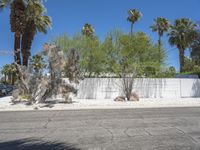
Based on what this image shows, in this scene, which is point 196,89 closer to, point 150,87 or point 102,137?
point 150,87

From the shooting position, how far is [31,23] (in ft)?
101

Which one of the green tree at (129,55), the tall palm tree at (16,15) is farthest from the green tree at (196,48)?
the tall palm tree at (16,15)

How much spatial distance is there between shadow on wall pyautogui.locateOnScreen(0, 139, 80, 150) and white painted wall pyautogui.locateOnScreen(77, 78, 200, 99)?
18251 millimetres

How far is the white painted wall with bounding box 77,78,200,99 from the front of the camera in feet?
86.9

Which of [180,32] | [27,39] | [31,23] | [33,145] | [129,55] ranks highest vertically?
[180,32]

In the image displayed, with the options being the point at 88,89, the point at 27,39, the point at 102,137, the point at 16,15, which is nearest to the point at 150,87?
the point at 88,89

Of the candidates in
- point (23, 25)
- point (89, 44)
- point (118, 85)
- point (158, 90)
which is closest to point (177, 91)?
point (158, 90)

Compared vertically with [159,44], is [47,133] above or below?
below

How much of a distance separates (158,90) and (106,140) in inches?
805

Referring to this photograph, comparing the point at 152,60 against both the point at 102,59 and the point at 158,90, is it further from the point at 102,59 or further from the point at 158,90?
the point at 102,59

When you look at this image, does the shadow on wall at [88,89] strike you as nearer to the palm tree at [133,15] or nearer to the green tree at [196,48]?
the green tree at [196,48]

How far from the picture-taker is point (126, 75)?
2516 cm

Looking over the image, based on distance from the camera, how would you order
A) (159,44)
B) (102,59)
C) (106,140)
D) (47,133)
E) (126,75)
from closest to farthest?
(106,140), (47,133), (126,75), (102,59), (159,44)

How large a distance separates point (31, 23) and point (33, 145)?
25.1m
